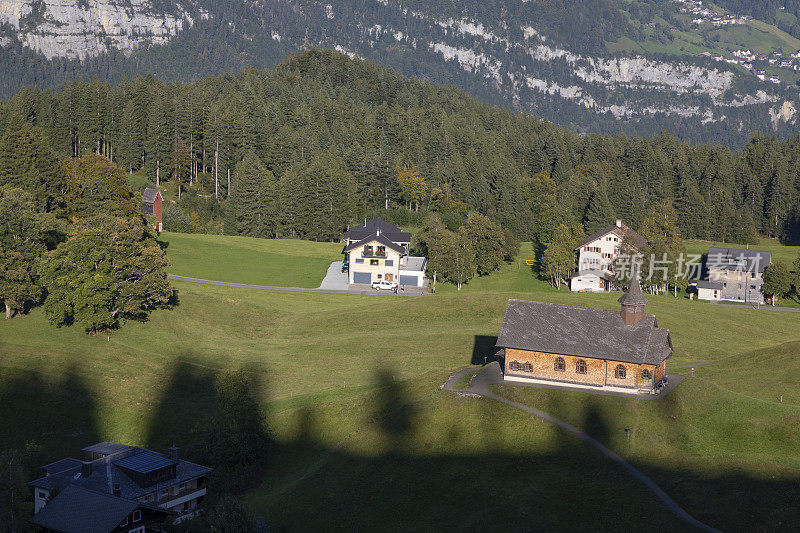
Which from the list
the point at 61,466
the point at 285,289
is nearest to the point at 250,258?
the point at 285,289

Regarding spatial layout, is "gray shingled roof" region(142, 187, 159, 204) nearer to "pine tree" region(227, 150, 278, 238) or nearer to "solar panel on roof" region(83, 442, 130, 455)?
"pine tree" region(227, 150, 278, 238)

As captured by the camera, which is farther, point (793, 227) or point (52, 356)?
point (793, 227)

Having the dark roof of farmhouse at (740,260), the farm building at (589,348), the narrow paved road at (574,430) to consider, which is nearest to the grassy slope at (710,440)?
the narrow paved road at (574,430)

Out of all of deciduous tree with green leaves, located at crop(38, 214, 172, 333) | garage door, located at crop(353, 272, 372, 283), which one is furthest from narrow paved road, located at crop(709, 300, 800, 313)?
deciduous tree with green leaves, located at crop(38, 214, 172, 333)

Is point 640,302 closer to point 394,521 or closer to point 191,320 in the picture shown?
point 394,521

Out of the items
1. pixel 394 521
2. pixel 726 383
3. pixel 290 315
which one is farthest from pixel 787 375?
pixel 290 315
